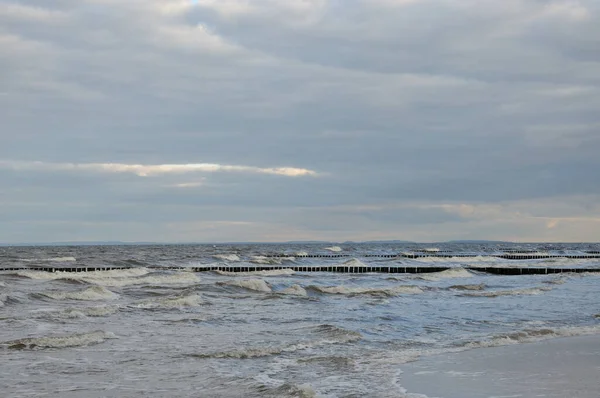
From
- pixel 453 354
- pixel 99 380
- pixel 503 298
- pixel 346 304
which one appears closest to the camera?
pixel 99 380

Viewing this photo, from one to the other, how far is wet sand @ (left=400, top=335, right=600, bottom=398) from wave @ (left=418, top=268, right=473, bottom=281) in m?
37.9

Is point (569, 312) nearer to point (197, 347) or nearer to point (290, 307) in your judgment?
point (290, 307)

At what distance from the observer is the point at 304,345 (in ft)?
61.0

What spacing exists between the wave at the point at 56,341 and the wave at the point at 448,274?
39704mm

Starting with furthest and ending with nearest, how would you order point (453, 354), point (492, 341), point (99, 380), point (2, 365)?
point (492, 341) < point (453, 354) < point (2, 365) < point (99, 380)

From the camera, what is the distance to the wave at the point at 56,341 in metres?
17.2

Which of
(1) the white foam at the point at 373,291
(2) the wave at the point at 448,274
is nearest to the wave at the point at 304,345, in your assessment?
(1) the white foam at the point at 373,291

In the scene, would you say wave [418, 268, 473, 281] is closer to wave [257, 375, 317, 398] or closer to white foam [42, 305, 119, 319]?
white foam [42, 305, 119, 319]

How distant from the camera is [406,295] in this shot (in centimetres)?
3691

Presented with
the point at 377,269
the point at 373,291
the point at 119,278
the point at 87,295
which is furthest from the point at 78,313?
the point at 377,269

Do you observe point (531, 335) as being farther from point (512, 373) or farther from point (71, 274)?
point (71, 274)

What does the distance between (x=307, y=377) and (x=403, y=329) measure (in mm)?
9078

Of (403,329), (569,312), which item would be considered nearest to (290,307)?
(403,329)

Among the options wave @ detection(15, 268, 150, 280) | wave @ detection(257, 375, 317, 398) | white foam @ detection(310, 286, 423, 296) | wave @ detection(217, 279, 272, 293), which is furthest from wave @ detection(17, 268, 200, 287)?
wave @ detection(257, 375, 317, 398)
